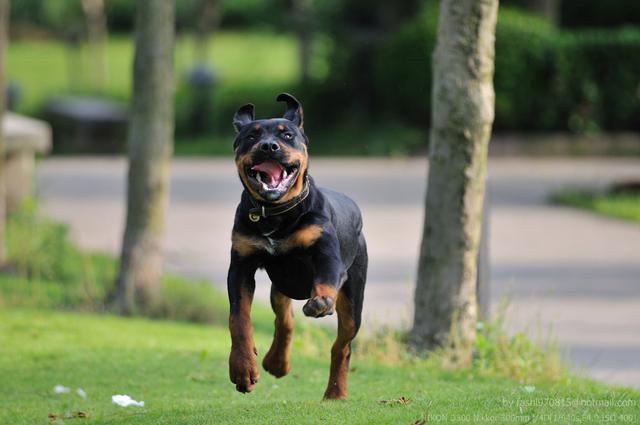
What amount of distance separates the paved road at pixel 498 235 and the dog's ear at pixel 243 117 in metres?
3.90

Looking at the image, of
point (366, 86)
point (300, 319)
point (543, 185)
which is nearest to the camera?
point (300, 319)

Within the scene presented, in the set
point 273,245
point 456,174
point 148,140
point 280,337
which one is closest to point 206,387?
point 280,337

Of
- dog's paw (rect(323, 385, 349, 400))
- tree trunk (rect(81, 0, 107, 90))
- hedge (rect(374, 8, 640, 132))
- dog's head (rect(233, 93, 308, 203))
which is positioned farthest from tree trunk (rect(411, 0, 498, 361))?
tree trunk (rect(81, 0, 107, 90))

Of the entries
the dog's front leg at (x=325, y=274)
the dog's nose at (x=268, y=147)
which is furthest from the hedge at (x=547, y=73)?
the dog's nose at (x=268, y=147)

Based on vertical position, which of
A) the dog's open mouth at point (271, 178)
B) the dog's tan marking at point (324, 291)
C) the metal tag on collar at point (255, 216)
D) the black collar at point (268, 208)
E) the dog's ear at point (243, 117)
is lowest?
the dog's tan marking at point (324, 291)

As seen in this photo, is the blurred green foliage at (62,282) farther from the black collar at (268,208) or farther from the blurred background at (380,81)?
the blurred background at (380,81)

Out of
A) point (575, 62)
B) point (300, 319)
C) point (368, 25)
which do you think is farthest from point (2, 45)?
point (368, 25)

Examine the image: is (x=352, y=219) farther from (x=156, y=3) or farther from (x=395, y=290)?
(x=395, y=290)

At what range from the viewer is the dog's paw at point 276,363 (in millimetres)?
6449

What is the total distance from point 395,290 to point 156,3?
13.0 ft

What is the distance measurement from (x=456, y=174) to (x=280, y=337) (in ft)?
10.0

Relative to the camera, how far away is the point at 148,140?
11336 mm

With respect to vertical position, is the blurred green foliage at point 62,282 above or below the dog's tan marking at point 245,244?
below

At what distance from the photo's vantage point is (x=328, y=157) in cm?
2748
